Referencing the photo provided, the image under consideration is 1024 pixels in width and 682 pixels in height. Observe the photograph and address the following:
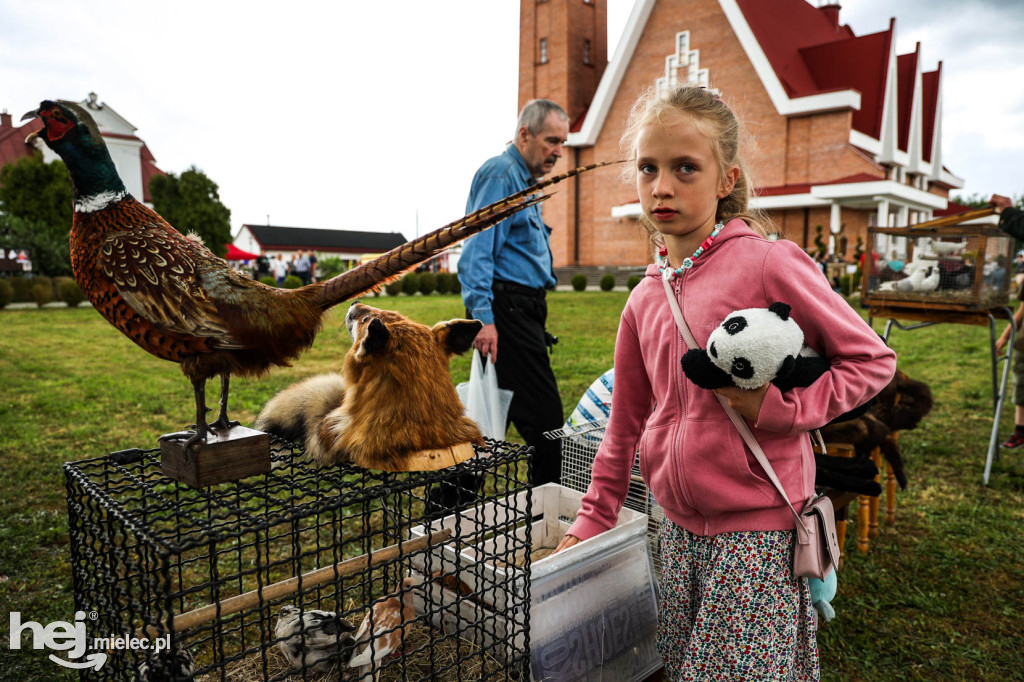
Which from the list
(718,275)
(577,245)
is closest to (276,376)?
(718,275)

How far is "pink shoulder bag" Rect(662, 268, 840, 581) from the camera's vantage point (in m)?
1.43

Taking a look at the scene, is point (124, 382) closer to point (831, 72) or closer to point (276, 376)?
point (276, 376)

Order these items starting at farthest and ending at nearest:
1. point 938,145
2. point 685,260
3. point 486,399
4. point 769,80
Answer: point 938,145, point 769,80, point 486,399, point 685,260

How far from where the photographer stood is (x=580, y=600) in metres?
1.88

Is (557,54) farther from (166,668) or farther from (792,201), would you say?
(166,668)

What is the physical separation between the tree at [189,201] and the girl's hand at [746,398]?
144 centimetres

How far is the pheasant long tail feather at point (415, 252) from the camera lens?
138cm

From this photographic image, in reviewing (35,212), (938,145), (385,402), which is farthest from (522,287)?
(938,145)

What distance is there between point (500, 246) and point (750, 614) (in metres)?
2.03

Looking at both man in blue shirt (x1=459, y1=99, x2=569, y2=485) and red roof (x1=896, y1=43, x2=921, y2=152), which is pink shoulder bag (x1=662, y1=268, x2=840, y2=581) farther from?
red roof (x1=896, y1=43, x2=921, y2=152)

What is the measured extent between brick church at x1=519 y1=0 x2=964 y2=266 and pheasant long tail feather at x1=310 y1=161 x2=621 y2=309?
63.5 feet

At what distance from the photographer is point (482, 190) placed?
3.01 meters

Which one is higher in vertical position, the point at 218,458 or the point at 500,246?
the point at 500,246

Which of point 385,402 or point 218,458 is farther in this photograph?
point 385,402
